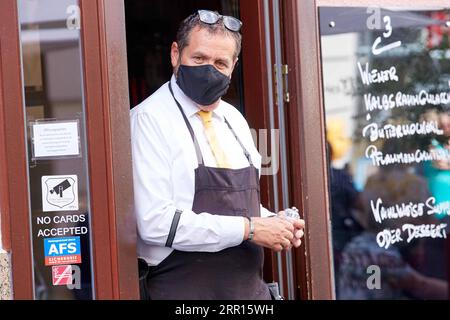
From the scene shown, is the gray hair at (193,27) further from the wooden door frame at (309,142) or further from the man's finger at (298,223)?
the man's finger at (298,223)

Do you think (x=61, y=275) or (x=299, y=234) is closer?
(x=61, y=275)

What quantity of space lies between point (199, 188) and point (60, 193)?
58 cm

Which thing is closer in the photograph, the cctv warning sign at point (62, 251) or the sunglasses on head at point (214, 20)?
the cctv warning sign at point (62, 251)

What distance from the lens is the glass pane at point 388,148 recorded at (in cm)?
397

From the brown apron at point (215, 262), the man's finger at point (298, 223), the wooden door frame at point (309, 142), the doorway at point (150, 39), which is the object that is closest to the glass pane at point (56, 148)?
the brown apron at point (215, 262)

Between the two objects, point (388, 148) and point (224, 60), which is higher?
point (224, 60)

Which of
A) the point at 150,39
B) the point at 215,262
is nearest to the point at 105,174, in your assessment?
the point at 215,262

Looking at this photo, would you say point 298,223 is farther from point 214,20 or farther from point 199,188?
point 214,20

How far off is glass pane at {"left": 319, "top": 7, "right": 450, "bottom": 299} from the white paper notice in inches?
49.8

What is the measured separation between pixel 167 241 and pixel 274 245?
46 centimetres

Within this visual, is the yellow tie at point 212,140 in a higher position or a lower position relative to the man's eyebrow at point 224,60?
lower

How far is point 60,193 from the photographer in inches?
132

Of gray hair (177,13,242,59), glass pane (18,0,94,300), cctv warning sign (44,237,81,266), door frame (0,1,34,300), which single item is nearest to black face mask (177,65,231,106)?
gray hair (177,13,242,59)
